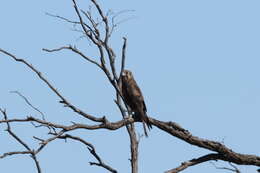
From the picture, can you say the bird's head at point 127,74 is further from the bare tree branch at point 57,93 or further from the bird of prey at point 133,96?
the bare tree branch at point 57,93

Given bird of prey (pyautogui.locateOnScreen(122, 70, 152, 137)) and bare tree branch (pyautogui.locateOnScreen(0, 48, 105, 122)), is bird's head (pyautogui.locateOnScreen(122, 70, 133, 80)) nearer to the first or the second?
bird of prey (pyautogui.locateOnScreen(122, 70, 152, 137))

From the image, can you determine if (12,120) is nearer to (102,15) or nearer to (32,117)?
(32,117)

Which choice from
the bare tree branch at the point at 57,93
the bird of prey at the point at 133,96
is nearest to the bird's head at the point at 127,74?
the bird of prey at the point at 133,96

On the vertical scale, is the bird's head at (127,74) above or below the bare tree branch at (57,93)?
above

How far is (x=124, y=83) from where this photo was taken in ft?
29.3

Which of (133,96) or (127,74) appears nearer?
(133,96)

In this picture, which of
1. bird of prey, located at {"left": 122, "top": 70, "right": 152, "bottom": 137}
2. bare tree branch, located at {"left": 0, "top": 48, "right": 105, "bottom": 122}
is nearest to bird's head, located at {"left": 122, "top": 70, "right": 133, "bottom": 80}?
bird of prey, located at {"left": 122, "top": 70, "right": 152, "bottom": 137}

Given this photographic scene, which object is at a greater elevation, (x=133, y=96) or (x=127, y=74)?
(x=127, y=74)

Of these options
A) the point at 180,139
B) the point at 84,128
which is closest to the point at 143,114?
the point at 180,139

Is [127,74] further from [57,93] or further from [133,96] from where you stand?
[57,93]

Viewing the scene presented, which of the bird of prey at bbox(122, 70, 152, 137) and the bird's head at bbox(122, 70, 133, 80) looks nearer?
the bird of prey at bbox(122, 70, 152, 137)

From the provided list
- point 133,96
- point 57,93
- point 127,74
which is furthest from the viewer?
point 127,74

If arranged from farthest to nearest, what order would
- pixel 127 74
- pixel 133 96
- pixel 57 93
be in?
pixel 127 74 < pixel 133 96 < pixel 57 93

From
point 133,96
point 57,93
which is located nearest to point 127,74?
point 133,96
